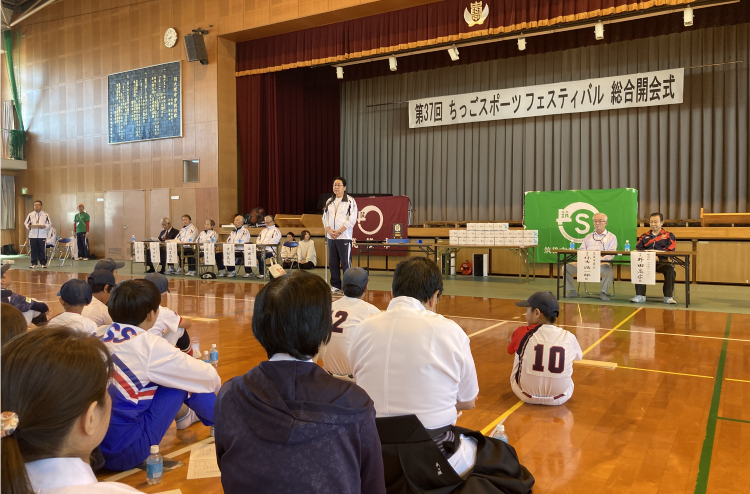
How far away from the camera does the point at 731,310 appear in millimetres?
7016

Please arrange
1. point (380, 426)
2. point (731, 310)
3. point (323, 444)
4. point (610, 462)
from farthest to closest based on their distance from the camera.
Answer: point (731, 310), point (610, 462), point (380, 426), point (323, 444)

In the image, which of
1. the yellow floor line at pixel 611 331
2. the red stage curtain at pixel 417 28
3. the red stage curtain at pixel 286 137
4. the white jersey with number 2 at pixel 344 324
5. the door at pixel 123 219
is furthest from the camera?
the door at pixel 123 219

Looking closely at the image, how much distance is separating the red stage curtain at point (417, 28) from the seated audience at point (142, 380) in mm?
9454

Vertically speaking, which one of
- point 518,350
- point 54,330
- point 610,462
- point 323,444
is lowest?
point 610,462

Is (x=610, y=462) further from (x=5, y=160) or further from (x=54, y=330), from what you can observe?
(x=5, y=160)

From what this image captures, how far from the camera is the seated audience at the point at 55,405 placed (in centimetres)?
94

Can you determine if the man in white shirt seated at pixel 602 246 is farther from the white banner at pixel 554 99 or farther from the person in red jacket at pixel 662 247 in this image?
the white banner at pixel 554 99

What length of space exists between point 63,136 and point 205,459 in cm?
1770

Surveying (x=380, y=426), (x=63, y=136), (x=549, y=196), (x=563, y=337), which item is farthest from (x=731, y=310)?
(x=63, y=136)

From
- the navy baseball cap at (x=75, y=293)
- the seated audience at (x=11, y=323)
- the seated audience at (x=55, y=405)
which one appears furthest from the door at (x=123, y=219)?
the seated audience at (x=55, y=405)

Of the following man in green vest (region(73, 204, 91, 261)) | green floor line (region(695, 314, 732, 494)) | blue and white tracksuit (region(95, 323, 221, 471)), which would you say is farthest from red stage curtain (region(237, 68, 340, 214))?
blue and white tracksuit (region(95, 323, 221, 471))

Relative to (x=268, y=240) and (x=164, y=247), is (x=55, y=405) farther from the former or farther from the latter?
(x=164, y=247)

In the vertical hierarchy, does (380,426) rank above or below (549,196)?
below

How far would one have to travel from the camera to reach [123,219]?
16250 mm
